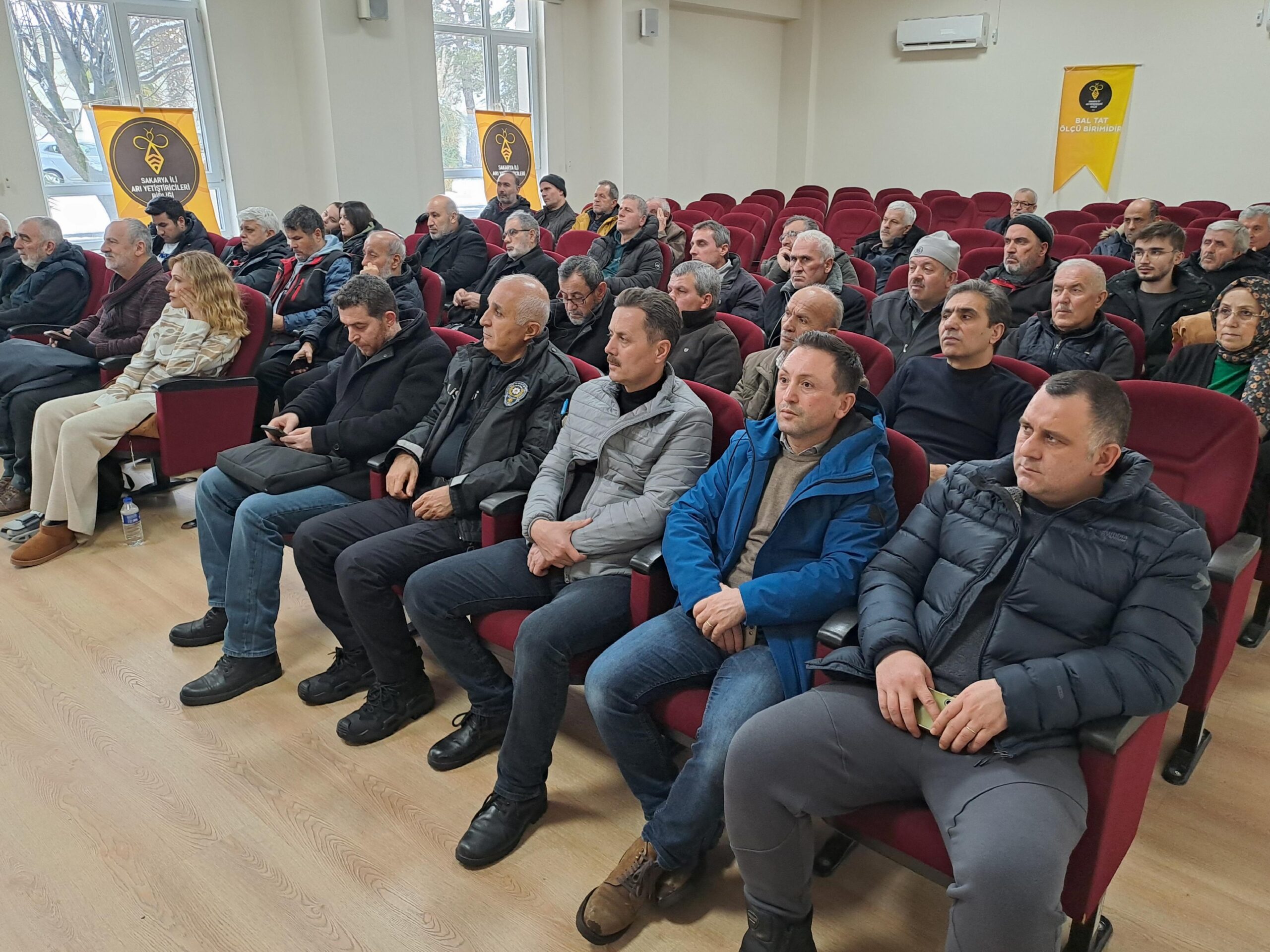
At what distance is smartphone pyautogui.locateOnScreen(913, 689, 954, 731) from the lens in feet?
4.77

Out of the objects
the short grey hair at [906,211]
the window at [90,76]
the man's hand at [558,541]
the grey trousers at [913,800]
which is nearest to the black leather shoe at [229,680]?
the man's hand at [558,541]

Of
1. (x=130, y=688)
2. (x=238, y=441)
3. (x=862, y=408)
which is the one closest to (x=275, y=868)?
(x=130, y=688)

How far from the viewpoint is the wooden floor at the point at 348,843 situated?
5.55 ft

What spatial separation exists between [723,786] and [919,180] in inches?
409

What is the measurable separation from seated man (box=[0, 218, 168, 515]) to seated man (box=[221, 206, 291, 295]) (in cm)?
62

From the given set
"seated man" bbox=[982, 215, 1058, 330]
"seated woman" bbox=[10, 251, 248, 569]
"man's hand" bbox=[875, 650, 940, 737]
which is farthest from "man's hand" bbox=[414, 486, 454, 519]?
"seated man" bbox=[982, 215, 1058, 330]

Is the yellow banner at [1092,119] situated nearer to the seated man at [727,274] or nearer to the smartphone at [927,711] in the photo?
the seated man at [727,274]

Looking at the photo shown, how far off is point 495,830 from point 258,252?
4081 mm

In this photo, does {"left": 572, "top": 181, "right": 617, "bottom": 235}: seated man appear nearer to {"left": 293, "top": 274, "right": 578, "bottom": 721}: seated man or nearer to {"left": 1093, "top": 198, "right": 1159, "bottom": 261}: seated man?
{"left": 1093, "top": 198, "right": 1159, "bottom": 261}: seated man

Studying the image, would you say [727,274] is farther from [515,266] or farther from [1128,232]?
[1128,232]

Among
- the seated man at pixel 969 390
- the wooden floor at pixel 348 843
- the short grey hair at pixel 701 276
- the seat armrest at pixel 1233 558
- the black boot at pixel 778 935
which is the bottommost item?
the wooden floor at pixel 348 843

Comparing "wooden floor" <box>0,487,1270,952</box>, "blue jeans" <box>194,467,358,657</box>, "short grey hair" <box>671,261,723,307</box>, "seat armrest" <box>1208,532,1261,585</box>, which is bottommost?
"wooden floor" <box>0,487,1270,952</box>

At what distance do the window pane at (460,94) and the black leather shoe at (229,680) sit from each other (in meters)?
7.29

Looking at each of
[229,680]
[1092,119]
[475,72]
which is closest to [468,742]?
[229,680]
